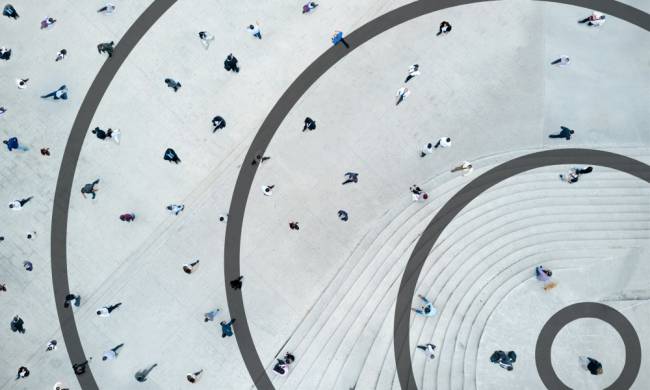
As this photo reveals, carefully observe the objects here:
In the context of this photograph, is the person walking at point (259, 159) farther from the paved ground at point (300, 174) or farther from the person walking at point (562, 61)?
the person walking at point (562, 61)

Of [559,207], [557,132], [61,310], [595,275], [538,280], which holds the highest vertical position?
[557,132]

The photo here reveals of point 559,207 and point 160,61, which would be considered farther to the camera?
point 160,61

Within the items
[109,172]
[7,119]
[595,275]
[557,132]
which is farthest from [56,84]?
[595,275]

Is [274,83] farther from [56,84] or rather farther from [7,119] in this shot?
[7,119]

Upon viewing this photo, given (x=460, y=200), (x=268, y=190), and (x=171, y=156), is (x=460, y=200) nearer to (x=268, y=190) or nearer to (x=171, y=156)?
(x=268, y=190)

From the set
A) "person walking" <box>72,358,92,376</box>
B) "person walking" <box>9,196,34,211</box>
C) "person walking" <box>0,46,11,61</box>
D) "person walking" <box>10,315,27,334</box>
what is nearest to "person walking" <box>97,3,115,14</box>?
"person walking" <box>0,46,11,61</box>

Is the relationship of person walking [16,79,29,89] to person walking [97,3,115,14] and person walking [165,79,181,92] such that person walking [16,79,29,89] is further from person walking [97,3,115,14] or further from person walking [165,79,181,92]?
person walking [165,79,181,92]
